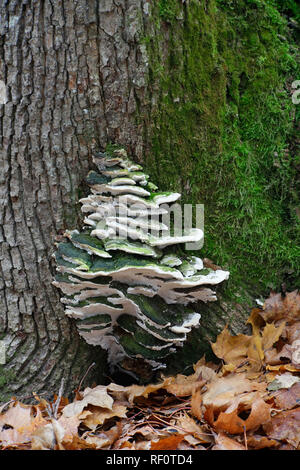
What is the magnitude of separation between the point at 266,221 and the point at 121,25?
1.80m

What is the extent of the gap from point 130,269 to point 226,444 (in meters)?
1.05

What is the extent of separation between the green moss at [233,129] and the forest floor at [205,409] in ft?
1.55

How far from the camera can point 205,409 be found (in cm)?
243

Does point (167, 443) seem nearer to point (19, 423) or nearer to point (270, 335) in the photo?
point (19, 423)

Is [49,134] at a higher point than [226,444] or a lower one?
higher

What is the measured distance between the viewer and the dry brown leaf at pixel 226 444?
215cm

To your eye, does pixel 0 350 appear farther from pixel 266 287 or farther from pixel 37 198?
pixel 266 287

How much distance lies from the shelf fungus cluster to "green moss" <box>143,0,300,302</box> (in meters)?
0.36

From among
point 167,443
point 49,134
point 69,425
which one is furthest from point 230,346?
point 49,134

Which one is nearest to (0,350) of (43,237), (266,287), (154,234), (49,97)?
(43,237)

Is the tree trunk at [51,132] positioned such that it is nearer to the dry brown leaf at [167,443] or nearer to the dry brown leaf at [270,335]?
the dry brown leaf at [167,443]

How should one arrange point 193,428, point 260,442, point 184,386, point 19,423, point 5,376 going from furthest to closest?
1. point 5,376
2. point 184,386
3. point 19,423
4. point 193,428
5. point 260,442

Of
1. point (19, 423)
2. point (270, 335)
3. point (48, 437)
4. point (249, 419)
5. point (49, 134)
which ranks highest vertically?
point (49, 134)

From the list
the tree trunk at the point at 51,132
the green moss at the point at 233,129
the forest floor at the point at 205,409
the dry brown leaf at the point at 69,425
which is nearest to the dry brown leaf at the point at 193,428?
the forest floor at the point at 205,409
